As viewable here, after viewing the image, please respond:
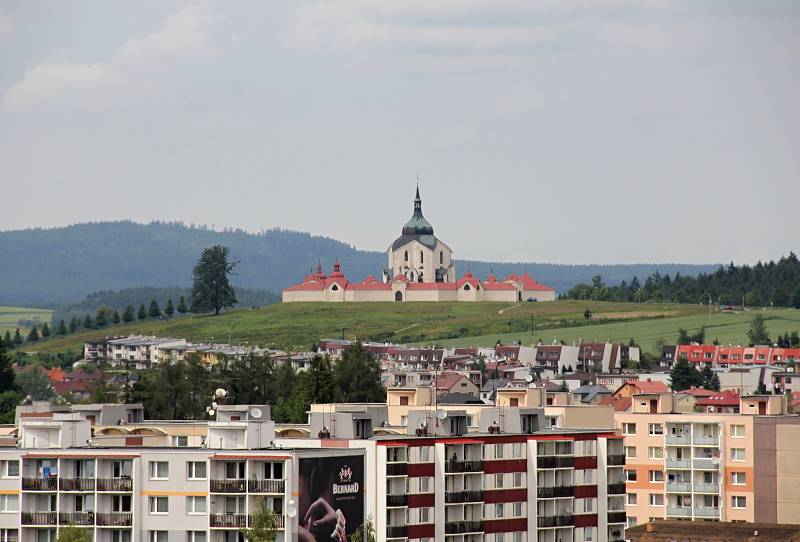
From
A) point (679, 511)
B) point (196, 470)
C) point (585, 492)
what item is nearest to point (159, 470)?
point (196, 470)

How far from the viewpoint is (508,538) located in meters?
86.8

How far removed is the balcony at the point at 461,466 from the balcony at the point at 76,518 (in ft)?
51.9

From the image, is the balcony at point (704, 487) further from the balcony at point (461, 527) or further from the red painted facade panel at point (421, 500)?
the red painted facade panel at point (421, 500)

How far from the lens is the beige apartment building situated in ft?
346

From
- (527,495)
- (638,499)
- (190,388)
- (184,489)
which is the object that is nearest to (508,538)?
(527,495)

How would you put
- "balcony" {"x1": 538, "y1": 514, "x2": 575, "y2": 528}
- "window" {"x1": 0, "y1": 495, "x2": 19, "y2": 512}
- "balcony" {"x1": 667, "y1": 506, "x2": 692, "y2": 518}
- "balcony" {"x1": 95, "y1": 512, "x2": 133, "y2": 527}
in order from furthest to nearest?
"balcony" {"x1": 667, "y1": 506, "x2": 692, "y2": 518} → "balcony" {"x1": 538, "y1": 514, "x2": 575, "y2": 528} → "window" {"x1": 0, "y1": 495, "x2": 19, "y2": 512} → "balcony" {"x1": 95, "y1": 512, "x2": 133, "y2": 527}

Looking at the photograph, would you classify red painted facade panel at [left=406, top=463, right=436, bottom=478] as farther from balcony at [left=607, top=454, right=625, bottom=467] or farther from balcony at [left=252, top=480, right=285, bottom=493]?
balcony at [left=607, top=454, right=625, bottom=467]

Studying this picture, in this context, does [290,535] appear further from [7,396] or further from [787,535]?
[7,396]

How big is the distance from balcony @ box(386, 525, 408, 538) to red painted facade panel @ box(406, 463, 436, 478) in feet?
6.71

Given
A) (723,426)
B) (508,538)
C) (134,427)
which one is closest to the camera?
(508,538)

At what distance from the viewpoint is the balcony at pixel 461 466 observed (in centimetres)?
8481

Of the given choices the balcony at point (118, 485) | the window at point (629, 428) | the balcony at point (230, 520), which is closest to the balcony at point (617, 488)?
the window at point (629, 428)

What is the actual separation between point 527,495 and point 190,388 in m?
94.0

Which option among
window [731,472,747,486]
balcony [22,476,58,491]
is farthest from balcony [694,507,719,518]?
balcony [22,476,58,491]
